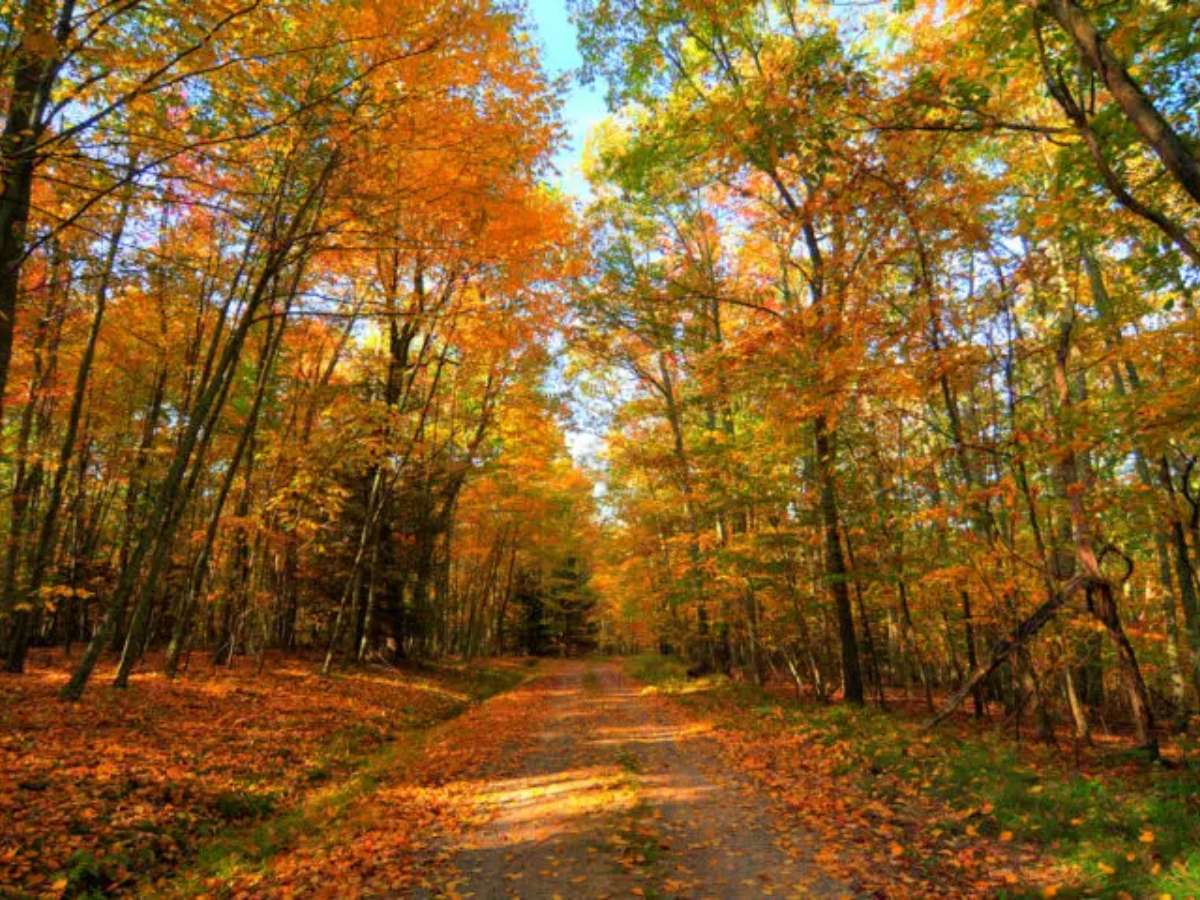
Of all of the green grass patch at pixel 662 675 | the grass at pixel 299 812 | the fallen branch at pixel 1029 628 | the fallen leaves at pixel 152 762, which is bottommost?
the green grass patch at pixel 662 675

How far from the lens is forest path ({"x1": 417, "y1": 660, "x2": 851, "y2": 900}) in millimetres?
4836

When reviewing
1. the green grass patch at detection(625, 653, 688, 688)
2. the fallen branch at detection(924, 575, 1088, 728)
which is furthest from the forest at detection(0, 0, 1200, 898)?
the green grass patch at detection(625, 653, 688, 688)

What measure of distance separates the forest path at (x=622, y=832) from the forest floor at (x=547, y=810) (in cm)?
3

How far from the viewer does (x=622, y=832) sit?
19.5ft

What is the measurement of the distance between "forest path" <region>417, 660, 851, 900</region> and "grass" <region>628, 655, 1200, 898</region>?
1.62 m

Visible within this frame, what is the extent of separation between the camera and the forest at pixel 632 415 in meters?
5.16

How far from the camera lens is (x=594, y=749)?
10094 mm

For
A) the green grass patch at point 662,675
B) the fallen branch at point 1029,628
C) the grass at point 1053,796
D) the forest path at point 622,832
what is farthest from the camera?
the green grass patch at point 662,675

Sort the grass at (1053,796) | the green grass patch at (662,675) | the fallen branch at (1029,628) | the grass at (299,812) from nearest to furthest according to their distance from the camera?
the grass at (1053,796) → the grass at (299,812) → the fallen branch at (1029,628) → the green grass patch at (662,675)

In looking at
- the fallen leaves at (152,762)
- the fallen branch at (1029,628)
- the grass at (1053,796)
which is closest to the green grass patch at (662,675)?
the fallen leaves at (152,762)

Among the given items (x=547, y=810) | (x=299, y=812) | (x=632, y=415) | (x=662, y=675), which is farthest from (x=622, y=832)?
(x=662, y=675)

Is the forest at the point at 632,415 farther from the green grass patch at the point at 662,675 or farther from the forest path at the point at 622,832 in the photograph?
the green grass patch at the point at 662,675

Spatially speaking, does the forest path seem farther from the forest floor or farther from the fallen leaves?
the fallen leaves

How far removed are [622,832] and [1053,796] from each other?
406 cm
